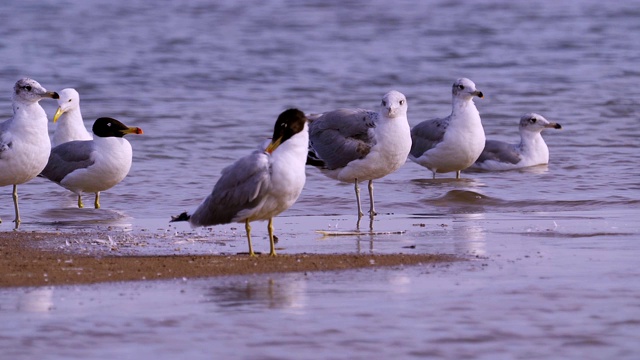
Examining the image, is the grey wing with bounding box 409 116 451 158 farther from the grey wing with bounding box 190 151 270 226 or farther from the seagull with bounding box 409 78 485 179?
the grey wing with bounding box 190 151 270 226

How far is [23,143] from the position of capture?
36.3 feet

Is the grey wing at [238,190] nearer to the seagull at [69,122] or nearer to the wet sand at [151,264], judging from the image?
the wet sand at [151,264]


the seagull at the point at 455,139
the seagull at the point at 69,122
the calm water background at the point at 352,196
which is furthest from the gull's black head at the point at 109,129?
the seagull at the point at 455,139

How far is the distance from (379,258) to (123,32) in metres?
23.4

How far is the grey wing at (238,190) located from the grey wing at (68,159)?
3.59 metres

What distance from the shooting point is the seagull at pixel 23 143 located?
36.2 feet

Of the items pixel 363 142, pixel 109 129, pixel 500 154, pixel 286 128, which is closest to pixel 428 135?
pixel 500 154

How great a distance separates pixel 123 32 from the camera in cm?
3064

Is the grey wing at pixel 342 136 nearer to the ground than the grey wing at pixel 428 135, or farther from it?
farther from it

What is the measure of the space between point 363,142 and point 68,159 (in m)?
2.91

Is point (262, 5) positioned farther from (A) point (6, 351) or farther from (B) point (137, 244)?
(A) point (6, 351)

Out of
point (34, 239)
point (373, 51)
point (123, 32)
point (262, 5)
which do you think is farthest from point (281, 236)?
point (262, 5)

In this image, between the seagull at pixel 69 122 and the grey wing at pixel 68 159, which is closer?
the grey wing at pixel 68 159

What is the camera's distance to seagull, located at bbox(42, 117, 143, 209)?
38.8ft
